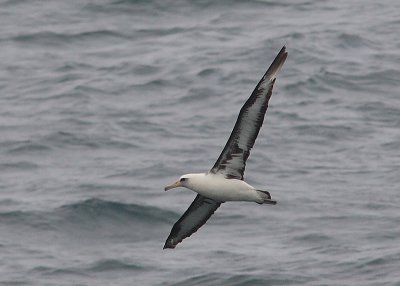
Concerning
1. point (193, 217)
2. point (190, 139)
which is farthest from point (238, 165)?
point (190, 139)

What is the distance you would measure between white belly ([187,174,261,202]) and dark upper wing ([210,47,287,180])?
0.12 m

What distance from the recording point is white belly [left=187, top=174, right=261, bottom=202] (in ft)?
49.0

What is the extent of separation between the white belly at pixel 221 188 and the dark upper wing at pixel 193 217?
1155 millimetres

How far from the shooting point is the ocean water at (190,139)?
67.1 ft

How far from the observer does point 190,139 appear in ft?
82.2

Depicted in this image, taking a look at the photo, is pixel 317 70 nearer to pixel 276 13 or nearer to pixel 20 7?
pixel 276 13

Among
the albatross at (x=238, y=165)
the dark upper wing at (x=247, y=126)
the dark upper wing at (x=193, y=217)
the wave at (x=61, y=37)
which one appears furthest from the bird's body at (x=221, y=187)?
the wave at (x=61, y=37)

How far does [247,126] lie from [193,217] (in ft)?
7.27

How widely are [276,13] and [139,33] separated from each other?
3440 millimetres

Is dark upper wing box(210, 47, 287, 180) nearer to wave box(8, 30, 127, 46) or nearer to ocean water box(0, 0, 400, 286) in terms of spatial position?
ocean water box(0, 0, 400, 286)

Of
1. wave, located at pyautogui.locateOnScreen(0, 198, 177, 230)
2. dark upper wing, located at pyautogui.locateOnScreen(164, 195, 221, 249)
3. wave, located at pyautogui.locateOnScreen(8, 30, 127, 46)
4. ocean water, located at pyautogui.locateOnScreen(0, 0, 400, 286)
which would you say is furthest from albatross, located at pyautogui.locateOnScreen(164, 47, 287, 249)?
wave, located at pyautogui.locateOnScreen(8, 30, 127, 46)

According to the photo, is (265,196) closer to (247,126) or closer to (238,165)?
(238,165)

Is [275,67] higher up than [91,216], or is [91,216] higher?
[275,67]

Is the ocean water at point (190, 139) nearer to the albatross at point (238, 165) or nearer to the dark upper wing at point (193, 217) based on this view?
the dark upper wing at point (193, 217)
